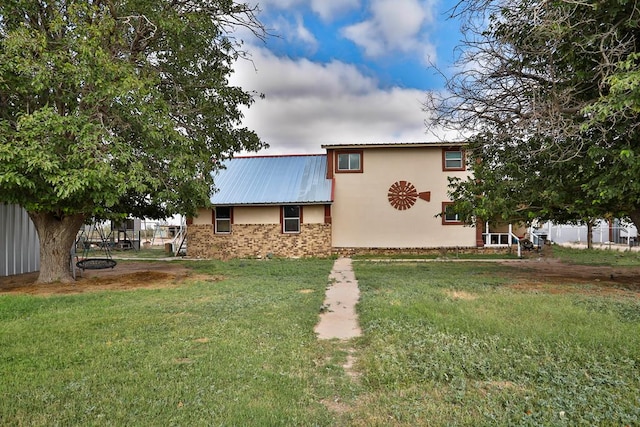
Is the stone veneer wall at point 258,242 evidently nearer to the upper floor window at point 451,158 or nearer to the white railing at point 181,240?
the white railing at point 181,240

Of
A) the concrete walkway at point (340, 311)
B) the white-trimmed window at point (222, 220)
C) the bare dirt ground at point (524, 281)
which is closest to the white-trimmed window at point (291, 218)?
the white-trimmed window at point (222, 220)

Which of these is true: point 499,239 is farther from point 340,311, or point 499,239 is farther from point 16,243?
point 16,243

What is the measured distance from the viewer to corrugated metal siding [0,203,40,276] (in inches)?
443

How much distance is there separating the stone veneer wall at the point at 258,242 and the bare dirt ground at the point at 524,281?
5129 millimetres

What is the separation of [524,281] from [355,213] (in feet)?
30.7

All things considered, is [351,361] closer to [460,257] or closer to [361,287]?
[361,287]

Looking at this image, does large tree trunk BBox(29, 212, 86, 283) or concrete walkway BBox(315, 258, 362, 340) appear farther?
large tree trunk BBox(29, 212, 86, 283)

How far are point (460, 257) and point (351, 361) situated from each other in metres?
13.8

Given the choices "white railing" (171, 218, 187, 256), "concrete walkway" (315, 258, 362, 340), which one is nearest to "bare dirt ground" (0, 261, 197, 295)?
"concrete walkway" (315, 258, 362, 340)

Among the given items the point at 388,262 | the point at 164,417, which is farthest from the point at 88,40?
the point at 388,262

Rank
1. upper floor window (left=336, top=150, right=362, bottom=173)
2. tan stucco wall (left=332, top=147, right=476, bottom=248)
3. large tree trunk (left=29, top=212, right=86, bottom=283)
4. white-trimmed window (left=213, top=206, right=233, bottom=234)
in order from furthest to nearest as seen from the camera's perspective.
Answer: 1. upper floor window (left=336, top=150, right=362, bottom=173)
2. white-trimmed window (left=213, top=206, right=233, bottom=234)
3. tan stucco wall (left=332, top=147, right=476, bottom=248)
4. large tree trunk (left=29, top=212, right=86, bottom=283)

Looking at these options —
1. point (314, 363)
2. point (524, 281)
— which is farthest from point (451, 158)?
point (314, 363)

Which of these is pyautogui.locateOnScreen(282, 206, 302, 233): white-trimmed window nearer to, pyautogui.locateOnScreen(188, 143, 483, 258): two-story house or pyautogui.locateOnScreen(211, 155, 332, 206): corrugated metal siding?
pyautogui.locateOnScreen(188, 143, 483, 258): two-story house

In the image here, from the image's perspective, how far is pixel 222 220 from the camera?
60.4 feet
